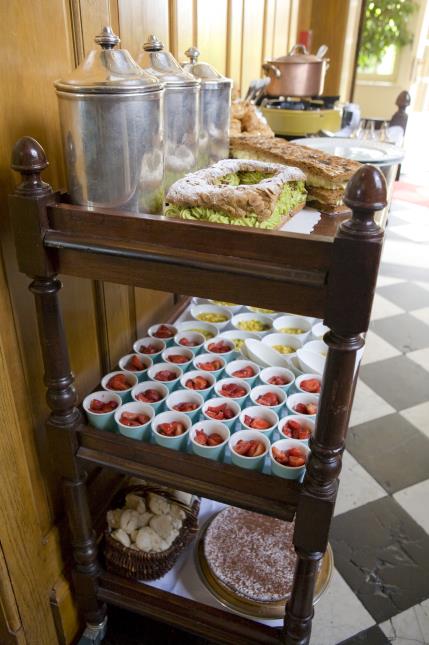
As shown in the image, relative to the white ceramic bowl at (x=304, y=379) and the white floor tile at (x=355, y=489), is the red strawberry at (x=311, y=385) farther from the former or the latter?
the white floor tile at (x=355, y=489)

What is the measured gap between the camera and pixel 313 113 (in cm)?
204

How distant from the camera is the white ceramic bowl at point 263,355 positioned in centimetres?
113

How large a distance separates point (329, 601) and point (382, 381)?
1.04m

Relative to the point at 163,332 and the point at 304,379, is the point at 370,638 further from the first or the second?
the point at 163,332

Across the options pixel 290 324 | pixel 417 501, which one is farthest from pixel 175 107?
A: pixel 417 501

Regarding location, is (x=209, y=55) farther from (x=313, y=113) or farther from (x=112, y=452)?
(x=112, y=452)

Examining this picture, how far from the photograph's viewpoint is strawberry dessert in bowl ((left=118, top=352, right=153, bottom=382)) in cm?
108

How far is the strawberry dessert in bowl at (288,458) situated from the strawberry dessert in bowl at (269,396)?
10 cm

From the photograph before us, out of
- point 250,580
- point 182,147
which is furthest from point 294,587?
point 182,147

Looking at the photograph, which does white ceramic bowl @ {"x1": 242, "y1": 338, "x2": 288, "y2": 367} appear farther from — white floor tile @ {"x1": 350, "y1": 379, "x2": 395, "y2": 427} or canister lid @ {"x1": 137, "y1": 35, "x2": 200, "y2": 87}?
white floor tile @ {"x1": 350, "y1": 379, "x2": 395, "y2": 427}

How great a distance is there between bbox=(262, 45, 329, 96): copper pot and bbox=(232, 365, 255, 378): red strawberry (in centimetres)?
134

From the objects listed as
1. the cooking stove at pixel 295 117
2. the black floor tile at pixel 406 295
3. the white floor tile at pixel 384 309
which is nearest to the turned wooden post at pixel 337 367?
the cooking stove at pixel 295 117

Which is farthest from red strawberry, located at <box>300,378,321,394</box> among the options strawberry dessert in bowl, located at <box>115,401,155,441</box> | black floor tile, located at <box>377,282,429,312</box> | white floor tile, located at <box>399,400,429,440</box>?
black floor tile, located at <box>377,282,429,312</box>

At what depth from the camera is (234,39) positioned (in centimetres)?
170
